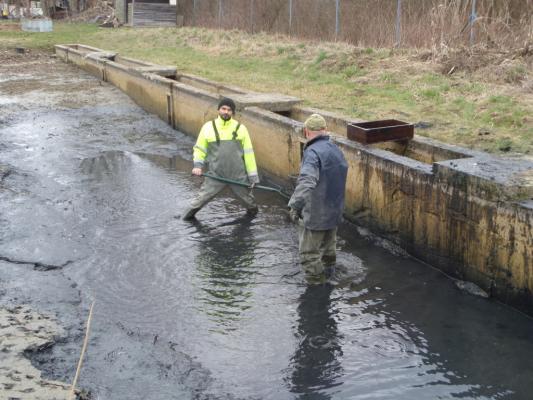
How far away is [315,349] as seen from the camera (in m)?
6.14

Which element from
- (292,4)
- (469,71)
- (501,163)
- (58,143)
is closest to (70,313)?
(501,163)

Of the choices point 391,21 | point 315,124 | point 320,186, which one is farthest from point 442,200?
point 391,21

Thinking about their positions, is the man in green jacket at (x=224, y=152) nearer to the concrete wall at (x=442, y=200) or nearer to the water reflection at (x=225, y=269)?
the water reflection at (x=225, y=269)

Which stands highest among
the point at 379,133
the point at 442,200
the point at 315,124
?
the point at 315,124

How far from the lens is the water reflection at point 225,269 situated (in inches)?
270

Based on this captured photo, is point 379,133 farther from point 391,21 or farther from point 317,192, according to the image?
point 391,21

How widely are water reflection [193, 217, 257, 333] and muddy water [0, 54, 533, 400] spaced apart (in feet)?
0.08

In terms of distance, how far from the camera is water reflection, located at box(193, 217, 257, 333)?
6.85m

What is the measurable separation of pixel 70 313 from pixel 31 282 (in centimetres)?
98

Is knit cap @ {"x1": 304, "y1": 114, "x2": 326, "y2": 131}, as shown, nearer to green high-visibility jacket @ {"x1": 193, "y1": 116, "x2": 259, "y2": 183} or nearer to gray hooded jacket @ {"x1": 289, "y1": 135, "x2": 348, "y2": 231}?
gray hooded jacket @ {"x1": 289, "y1": 135, "x2": 348, "y2": 231}

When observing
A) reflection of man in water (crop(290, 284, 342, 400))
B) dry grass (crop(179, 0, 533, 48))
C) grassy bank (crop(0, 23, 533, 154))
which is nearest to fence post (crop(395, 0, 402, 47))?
dry grass (crop(179, 0, 533, 48))

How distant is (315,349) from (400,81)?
925 cm

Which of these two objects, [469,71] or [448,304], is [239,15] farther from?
[448,304]

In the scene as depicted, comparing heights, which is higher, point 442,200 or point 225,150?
point 225,150
